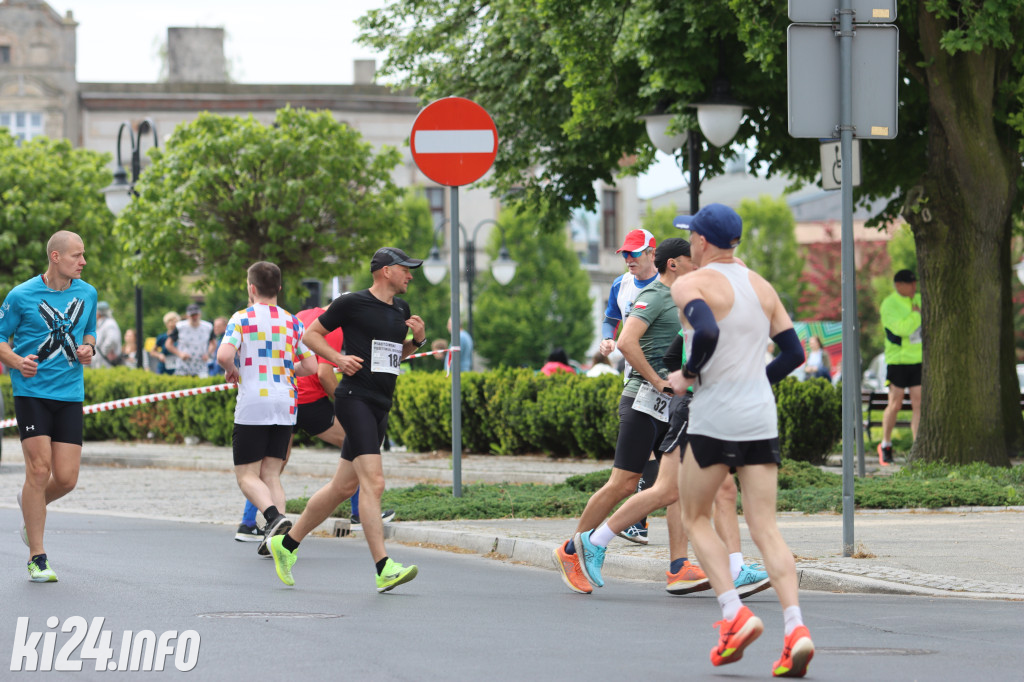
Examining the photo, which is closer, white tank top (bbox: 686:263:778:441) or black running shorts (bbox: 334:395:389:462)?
white tank top (bbox: 686:263:778:441)

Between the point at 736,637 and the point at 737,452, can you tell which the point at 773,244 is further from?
the point at 736,637

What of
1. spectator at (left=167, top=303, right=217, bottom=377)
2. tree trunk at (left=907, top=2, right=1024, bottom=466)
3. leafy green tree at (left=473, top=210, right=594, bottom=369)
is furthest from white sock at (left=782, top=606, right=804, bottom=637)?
leafy green tree at (left=473, top=210, right=594, bottom=369)

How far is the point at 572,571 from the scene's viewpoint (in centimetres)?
844

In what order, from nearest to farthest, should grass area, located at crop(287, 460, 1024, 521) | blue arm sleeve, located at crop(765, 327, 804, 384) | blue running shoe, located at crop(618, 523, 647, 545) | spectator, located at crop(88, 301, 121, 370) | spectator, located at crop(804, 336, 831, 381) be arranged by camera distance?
blue arm sleeve, located at crop(765, 327, 804, 384) → blue running shoe, located at crop(618, 523, 647, 545) → grass area, located at crop(287, 460, 1024, 521) → spectator, located at crop(88, 301, 121, 370) → spectator, located at crop(804, 336, 831, 381)

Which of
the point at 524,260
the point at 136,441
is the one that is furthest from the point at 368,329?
the point at 524,260

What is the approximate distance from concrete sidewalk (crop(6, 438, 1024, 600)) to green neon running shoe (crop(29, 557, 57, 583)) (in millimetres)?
2825

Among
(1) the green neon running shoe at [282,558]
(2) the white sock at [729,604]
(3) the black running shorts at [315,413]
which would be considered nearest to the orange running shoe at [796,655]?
(2) the white sock at [729,604]

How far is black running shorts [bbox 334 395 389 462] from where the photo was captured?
8.41m

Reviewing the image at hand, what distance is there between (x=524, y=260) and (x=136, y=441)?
3847 cm

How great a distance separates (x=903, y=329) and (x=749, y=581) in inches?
382

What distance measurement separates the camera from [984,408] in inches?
571

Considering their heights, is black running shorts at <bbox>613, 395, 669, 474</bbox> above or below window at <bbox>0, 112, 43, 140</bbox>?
below

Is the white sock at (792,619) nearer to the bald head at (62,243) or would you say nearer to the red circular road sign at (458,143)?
the bald head at (62,243)

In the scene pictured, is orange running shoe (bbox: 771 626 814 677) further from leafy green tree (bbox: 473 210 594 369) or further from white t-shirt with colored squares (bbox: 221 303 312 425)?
leafy green tree (bbox: 473 210 594 369)
